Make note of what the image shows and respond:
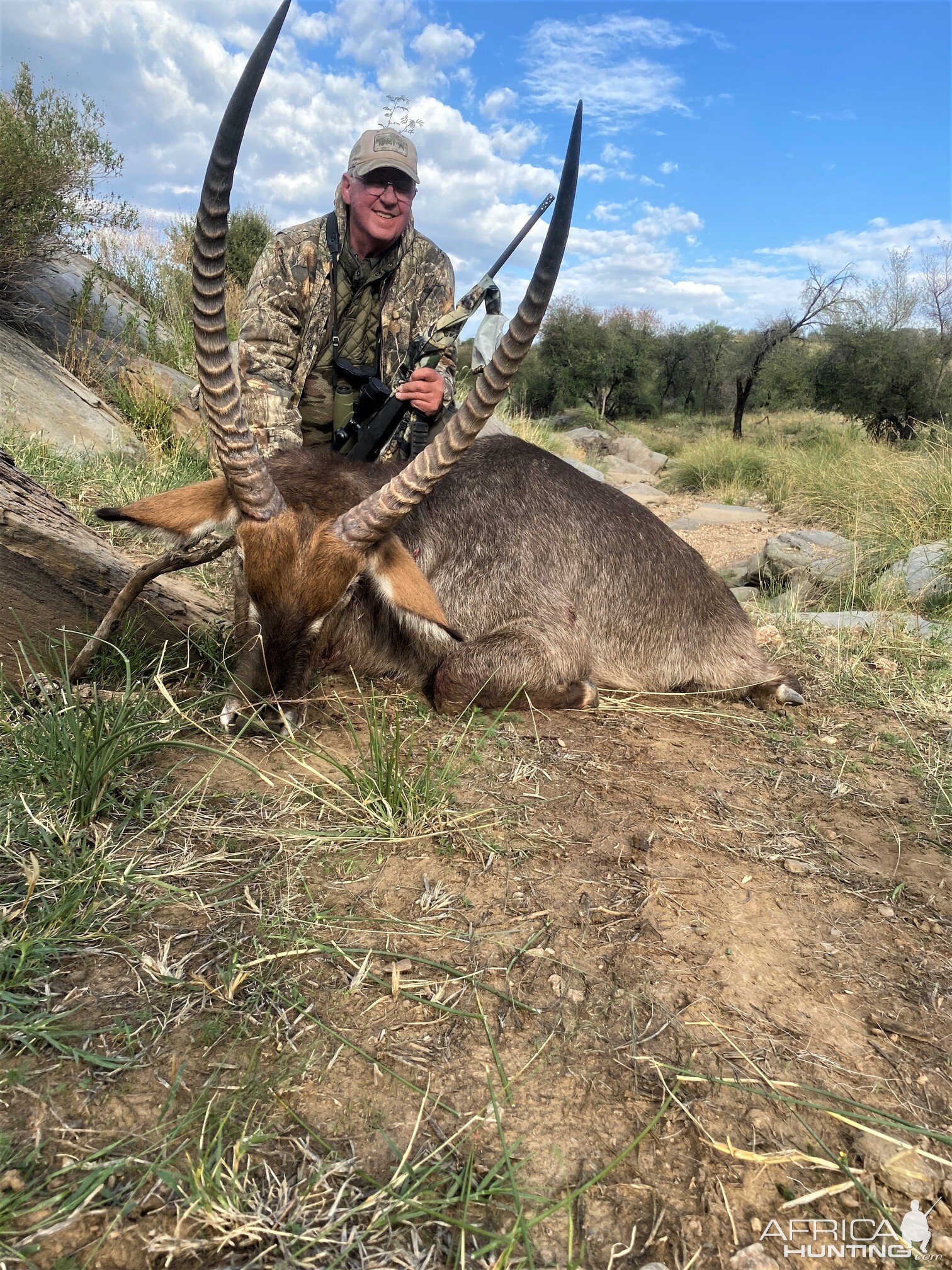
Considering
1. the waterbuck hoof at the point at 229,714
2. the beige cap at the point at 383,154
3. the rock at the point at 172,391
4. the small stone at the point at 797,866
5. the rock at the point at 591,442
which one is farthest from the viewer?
the rock at the point at 591,442

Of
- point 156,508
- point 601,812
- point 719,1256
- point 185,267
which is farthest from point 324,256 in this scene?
point 185,267

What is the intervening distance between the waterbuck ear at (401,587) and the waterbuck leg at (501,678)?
0.52m

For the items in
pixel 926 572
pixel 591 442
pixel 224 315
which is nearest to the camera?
pixel 224 315

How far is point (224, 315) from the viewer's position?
2986 mm

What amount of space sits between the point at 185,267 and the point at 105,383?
208 inches

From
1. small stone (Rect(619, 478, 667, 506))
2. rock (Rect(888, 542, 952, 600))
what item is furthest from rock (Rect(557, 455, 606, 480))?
rock (Rect(888, 542, 952, 600))

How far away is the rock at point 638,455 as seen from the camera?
1169 inches

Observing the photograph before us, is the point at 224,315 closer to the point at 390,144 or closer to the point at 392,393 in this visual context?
the point at 392,393

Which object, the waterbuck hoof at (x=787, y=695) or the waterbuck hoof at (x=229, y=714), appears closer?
the waterbuck hoof at (x=229, y=714)

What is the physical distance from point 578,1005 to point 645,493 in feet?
66.4

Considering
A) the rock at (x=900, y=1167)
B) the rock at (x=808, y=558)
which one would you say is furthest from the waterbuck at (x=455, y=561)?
the rock at (x=808, y=558)

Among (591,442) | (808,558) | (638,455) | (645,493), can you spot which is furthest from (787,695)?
(638,455)

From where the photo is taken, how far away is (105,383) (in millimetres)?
9539
